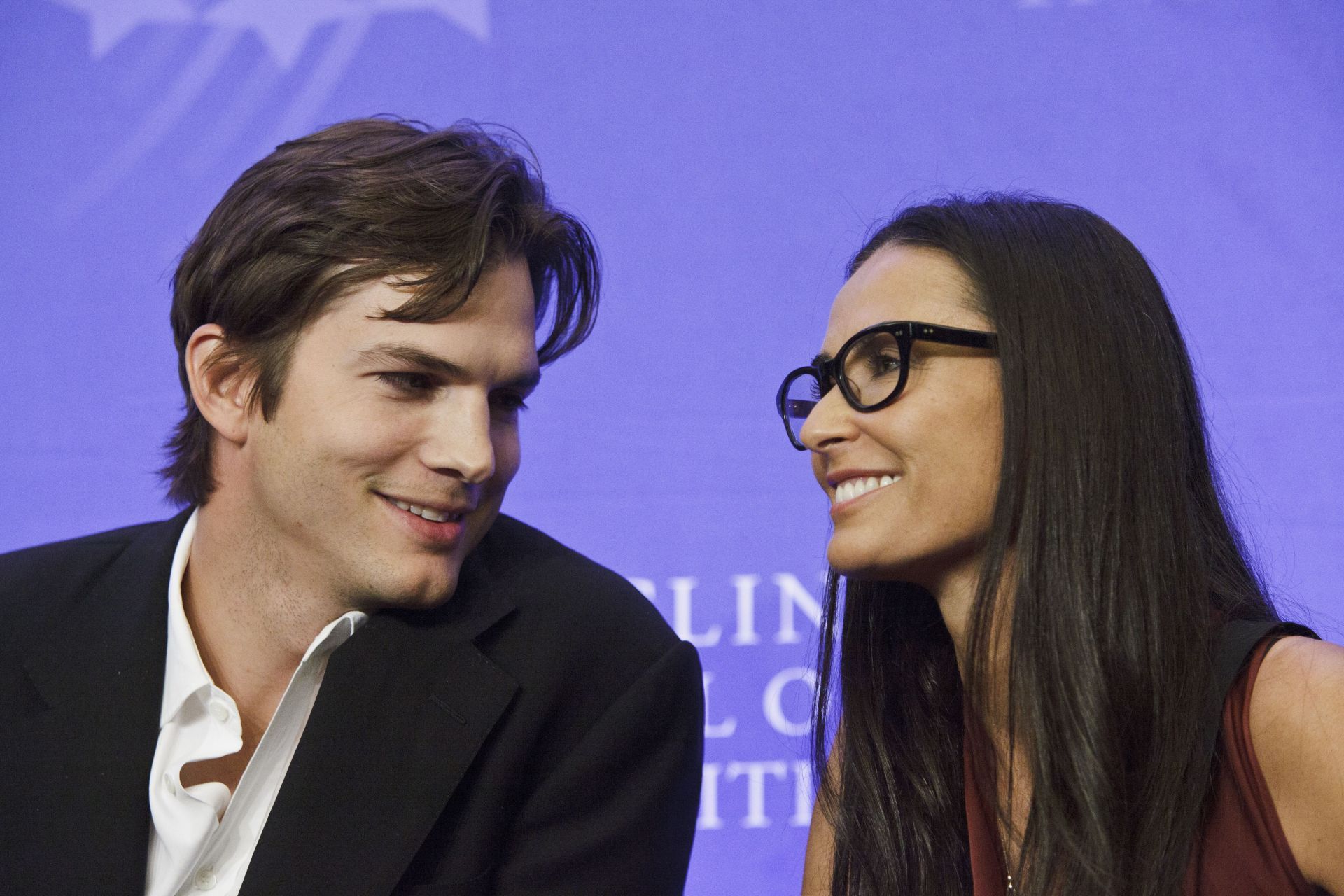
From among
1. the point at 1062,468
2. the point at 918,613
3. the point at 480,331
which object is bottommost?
the point at 918,613

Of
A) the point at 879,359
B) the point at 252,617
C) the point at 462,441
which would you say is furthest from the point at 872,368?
the point at 252,617

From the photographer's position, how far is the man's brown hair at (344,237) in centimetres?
202

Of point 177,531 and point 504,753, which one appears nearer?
point 504,753

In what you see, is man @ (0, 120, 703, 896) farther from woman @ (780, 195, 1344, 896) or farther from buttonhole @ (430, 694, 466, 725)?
woman @ (780, 195, 1344, 896)

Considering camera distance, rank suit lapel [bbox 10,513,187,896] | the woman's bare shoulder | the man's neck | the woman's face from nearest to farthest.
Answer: the woman's bare shoulder, the woman's face, suit lapel [bbox 10,513,187,896], the man's neck

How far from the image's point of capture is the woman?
4.98ft

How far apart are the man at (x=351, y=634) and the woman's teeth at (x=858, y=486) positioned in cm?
55

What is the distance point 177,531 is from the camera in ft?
7.49

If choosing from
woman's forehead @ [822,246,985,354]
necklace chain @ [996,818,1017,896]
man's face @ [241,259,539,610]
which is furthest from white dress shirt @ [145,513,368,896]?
necklace chain @ [996,818,1017,896]

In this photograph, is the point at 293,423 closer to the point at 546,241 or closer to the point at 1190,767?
the point at 546,241

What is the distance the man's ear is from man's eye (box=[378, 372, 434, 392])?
1.02 feet

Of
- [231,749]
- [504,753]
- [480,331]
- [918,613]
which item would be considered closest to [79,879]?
[231,749]

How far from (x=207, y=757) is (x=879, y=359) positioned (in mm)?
1240

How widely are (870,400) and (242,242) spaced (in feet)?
3.75
